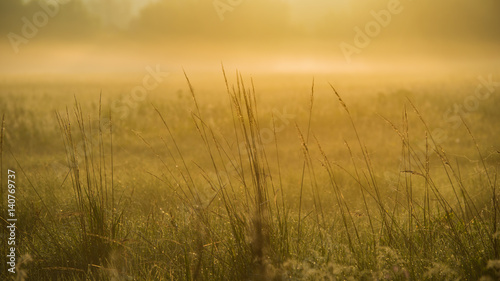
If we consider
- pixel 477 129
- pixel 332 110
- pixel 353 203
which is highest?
pixel 332 110

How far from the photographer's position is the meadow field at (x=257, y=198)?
2.00 m

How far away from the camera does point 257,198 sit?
A: 6.61 feet

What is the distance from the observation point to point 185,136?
7195mm

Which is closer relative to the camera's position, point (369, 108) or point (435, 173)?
point (435, 173)

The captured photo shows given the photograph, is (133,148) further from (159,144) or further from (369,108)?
(369,108)

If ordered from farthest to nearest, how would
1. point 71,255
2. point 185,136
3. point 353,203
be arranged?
point 185,136 < point 353,203 < point 71,255

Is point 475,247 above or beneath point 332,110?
beneath

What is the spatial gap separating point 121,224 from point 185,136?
4.56 metres

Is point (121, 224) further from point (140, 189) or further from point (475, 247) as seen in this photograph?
point (475, 247)

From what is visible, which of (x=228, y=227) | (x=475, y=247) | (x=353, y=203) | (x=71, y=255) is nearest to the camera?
(x=475, y=247)

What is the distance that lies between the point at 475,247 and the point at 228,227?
4.53 feet

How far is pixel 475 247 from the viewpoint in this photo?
1.96m

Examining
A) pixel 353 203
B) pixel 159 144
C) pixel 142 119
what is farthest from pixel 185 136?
pixel 353 203

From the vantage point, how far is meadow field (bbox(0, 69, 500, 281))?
2.00 m
